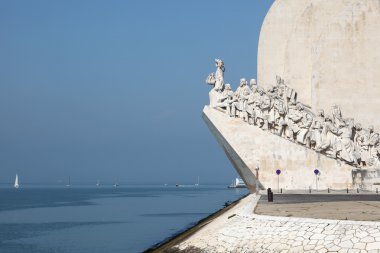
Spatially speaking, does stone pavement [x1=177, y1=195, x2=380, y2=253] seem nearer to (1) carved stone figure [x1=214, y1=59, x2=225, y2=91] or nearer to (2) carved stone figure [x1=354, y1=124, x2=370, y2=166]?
(2) carved stone figure [x1=354, y1=124, x2=370, y2=166]

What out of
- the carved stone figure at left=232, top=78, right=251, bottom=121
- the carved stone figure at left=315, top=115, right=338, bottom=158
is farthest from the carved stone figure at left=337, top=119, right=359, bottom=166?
the carved stone figure at left=232, top=78, right=251, bottom=121

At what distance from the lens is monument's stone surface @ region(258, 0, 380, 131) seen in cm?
2573

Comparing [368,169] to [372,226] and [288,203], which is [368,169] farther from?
[372,226]

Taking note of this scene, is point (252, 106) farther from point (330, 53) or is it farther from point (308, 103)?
point (330, 53)

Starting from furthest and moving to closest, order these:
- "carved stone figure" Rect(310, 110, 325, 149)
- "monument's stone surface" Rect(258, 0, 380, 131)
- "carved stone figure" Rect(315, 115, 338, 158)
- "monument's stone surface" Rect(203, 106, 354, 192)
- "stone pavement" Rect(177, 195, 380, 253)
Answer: "monument's stone surface" Rect(258, 0, 380, 131), "carved stone figure" Rect(310, 110, 325, 149), "carved stone figure" Rect(315, 115, 338, 158), "monument's stone surface" Rect(203, 106, 354, 192), "stone pavement" Rect(177, 195, 380, 253)

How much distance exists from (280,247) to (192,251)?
2.20 m

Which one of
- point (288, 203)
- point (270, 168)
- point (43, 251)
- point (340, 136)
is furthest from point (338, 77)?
point (43, 251)

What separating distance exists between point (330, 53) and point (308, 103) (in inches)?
81.9

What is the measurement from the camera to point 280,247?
11.3 m

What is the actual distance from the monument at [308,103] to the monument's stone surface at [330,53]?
0.12ft

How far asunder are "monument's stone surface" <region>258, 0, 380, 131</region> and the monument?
0.12 ft

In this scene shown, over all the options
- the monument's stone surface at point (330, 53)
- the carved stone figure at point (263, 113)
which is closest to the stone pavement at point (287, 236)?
the carved stone figure at point (263, 113)

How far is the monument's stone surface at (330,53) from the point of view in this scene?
84.4ft

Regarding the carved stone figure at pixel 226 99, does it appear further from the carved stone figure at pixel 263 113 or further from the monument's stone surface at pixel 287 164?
the monument's stone surface at pixel 287 164
